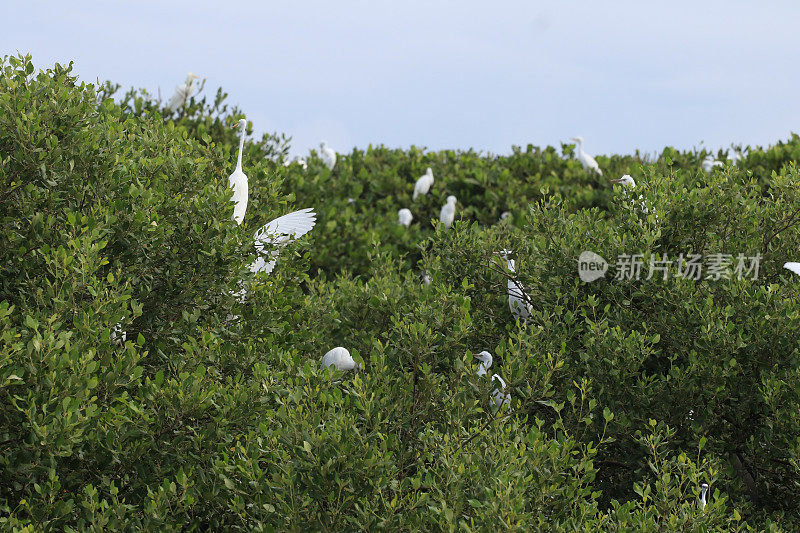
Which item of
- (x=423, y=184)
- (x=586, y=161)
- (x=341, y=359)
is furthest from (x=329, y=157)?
(x=341, y=359)

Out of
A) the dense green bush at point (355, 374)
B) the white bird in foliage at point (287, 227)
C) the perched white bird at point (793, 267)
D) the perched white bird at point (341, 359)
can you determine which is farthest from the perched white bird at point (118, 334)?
the perched white bird at point (793, 267)

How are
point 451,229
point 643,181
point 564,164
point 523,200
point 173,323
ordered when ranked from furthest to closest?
point 564,164 < point 523,200 < point 451,229 < point 643,181 < point 173,323

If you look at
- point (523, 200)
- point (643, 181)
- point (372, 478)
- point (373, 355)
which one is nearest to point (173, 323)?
point (373, 355)

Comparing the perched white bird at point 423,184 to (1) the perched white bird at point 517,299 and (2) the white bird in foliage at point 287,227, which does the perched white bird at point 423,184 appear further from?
(2) the white bird in foliage at point 287,227

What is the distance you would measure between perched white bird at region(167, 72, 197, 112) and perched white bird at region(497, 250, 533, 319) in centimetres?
1015

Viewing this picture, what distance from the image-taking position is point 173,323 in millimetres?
6012

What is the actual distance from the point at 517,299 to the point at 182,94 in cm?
1063

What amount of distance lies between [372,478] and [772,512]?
3.79 metres

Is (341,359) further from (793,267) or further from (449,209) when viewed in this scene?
(449,209)

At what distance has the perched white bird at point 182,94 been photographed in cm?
1582

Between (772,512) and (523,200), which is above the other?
(523,200)

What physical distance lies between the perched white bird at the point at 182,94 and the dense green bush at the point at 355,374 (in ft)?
26.7

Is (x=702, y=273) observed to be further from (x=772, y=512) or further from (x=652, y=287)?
(x=772, y=512)

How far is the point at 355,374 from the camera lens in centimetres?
546
